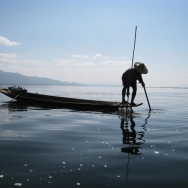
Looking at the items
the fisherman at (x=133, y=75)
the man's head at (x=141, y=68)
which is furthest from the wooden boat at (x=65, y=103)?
the man's head at (x=141, y=68)

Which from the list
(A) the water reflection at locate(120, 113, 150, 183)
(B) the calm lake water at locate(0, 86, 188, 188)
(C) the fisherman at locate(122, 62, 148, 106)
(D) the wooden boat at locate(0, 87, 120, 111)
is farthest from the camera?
(D) the wooden boat at locate(0, 87, 120, 111)

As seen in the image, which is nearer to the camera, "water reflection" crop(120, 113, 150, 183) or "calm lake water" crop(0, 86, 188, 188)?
"calm lake water" crop(0, 86, 188, 188)

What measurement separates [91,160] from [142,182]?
1.43 metres

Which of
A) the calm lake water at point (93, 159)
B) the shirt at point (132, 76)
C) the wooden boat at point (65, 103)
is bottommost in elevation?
the calm lake water at point (93, 159)

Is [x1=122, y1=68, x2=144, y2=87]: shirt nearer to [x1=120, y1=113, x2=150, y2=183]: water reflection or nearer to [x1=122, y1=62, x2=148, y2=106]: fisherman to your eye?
[x1=122, y1=62, x2=148, y2=106]: fisherman

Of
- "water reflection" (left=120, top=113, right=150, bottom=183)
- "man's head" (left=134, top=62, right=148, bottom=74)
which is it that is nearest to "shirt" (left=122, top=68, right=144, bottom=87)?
"man's head" (left=134, top=62, right=148, bottom=74)

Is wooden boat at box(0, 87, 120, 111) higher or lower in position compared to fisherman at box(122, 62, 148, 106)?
lower

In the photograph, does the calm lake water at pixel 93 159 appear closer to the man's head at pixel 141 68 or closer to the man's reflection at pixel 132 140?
the man's reflection at pixel 132 140

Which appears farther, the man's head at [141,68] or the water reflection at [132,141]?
the man's head at [141,68]

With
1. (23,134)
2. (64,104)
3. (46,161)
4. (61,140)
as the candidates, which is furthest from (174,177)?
(64,104)

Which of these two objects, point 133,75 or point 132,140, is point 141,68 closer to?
point 133,75

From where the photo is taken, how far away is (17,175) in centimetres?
387

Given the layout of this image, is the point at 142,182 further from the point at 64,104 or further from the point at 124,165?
the point at 64,104

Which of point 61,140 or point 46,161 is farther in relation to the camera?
point 61,140
